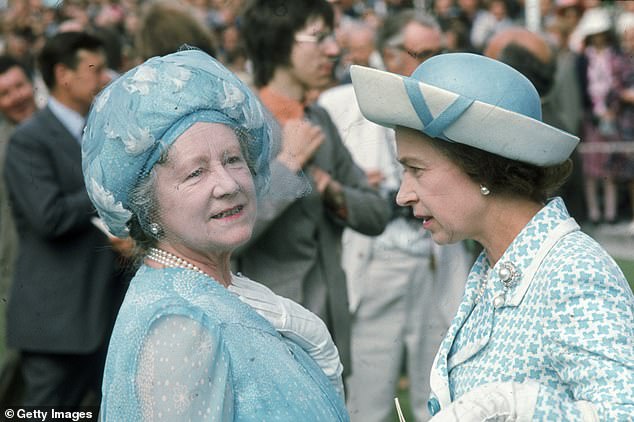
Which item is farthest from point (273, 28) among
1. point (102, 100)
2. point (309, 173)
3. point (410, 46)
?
point (102, 100)

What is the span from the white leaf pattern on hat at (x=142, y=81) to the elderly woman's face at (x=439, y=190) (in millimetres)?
556

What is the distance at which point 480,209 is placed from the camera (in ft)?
7.36

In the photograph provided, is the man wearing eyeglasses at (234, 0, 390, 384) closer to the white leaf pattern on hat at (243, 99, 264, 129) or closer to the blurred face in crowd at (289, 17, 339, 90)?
the blurred face in crowd at (289, 17, 339, 90)

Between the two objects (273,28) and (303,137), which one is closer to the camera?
(303,137)

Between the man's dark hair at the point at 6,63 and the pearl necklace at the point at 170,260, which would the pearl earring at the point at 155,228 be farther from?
the man's dark hair at the point at 6,63

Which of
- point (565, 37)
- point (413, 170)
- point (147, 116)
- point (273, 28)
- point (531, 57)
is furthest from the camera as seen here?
point (565, 37)

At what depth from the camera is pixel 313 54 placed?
3910mm

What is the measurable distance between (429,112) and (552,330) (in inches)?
19.7

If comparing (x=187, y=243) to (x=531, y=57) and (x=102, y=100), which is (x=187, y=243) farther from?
(x=531, y=57)

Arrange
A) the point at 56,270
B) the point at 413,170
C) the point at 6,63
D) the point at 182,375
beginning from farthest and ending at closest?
the point at 6,63 < the point at 56,270 < the point at 413,170 < the point at 182,375

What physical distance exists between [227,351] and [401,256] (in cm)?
273

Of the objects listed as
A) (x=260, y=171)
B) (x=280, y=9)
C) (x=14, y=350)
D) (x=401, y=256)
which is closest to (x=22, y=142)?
(x=14, y=350)

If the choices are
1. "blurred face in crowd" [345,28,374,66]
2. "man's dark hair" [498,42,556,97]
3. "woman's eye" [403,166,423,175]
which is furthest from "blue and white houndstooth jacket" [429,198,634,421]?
"blurred face in crowd" [345,28,374,66]

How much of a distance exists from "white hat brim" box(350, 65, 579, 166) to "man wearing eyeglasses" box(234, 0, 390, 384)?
4.79 ft
